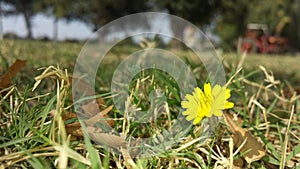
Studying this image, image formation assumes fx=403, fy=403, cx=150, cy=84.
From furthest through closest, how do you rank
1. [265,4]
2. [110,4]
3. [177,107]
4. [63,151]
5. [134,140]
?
[265,4] → [110,4] → [177,107] → [134,140] → [63,151]

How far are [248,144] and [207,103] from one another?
0.12 metres

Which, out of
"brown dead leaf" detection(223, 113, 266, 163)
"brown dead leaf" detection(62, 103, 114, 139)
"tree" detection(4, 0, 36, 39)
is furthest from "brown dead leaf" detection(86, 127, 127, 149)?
"tree" detection(4, 0, 36, 39)

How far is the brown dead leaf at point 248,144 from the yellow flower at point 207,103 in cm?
10

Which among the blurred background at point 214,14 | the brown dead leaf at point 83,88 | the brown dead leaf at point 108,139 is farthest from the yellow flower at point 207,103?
the blurred background at point 214,14

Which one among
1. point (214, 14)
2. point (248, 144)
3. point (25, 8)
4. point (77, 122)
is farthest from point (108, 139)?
point (25, 8)

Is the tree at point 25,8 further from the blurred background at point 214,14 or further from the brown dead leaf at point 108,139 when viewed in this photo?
the brown dead leaf at point 108,139

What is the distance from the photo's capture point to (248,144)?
21.1 inches

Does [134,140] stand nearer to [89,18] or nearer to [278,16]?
[278,16]

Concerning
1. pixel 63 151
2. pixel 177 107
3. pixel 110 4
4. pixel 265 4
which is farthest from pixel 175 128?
pixel 265 4

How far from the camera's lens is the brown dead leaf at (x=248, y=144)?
522 mm

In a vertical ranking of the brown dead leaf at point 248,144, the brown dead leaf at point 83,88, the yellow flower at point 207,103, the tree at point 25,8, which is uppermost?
the yellow flower at point 207,103

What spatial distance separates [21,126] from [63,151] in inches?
7.8

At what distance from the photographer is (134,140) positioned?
514 mm

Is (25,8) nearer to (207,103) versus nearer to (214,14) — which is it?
(214,14)
